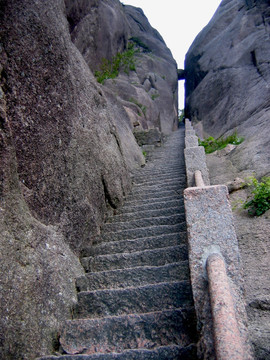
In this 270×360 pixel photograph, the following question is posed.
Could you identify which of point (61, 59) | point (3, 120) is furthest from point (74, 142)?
point (3, 120)

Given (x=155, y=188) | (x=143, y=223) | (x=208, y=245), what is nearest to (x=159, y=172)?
(x=155, y=188)

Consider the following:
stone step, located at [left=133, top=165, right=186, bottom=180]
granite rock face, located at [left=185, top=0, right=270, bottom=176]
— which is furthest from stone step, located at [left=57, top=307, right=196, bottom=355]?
granite rock face, located at [left=185, top=0, right=270, bottom=176]

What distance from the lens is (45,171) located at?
9.93 ft

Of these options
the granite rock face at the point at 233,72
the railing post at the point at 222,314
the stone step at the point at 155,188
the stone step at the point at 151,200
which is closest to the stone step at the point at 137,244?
the stone step at the point at 151,200

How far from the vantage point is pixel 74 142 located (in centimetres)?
372

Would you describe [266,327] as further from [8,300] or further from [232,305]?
[8,300]

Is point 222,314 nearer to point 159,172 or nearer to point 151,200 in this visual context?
point 151,200

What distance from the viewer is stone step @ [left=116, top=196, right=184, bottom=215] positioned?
4.65 meters

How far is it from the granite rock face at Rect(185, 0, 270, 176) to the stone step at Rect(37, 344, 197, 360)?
5.58 m

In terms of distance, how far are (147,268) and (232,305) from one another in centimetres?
139

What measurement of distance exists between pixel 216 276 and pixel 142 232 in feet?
6.78

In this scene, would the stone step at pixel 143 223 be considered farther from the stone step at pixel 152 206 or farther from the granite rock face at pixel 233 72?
the granite rock face at pixel 233 72

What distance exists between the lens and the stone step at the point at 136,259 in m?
Answer: 3.20

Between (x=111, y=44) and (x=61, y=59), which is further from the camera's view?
(x=111, y=44)
